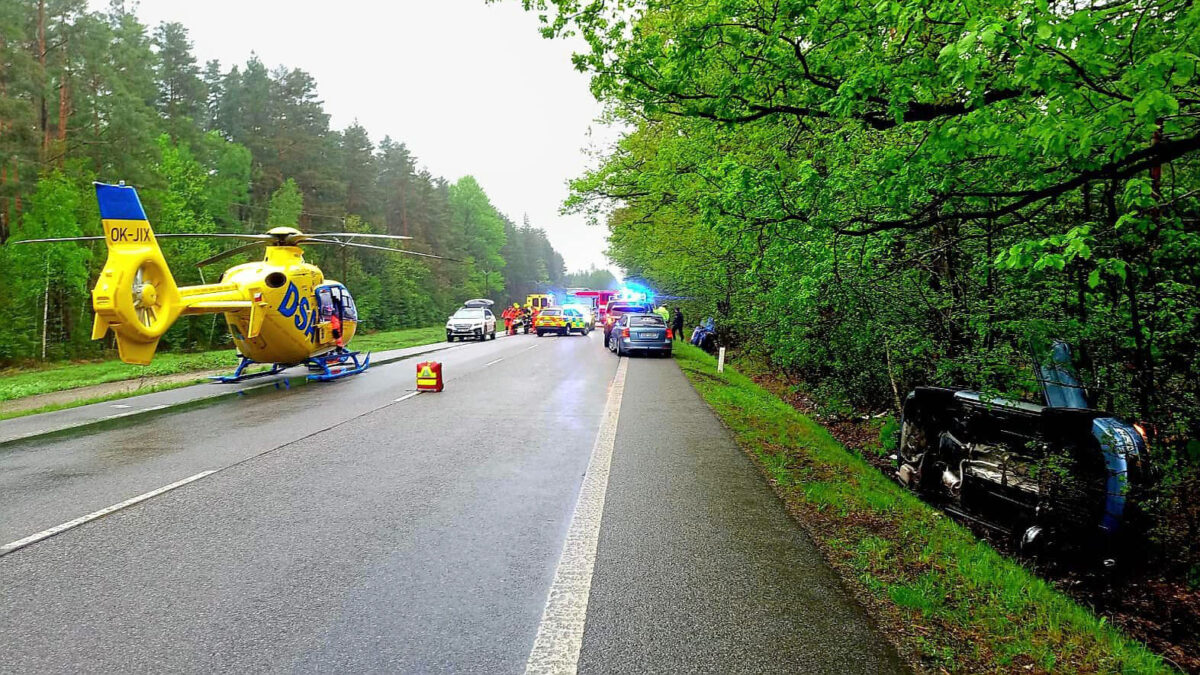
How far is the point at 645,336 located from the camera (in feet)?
77.7

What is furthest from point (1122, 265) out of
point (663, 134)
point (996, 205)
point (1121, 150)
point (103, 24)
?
point (103, 24)

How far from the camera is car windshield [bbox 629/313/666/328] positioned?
24.0 metres

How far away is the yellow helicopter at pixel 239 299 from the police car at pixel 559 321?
22.1m

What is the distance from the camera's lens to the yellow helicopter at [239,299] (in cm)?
1098

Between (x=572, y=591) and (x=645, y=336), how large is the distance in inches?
789

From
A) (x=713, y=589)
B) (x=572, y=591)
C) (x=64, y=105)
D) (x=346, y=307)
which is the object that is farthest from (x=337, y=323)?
(x=64, y=105)

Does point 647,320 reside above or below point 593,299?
below

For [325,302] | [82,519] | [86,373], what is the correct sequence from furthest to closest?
[86,373] < [325,302] < [82,519]

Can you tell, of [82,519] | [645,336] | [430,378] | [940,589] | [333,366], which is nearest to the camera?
[940,589]

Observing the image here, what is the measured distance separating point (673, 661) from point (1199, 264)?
5343mm

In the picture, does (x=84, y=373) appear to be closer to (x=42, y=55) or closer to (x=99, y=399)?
(x=99, y=399)

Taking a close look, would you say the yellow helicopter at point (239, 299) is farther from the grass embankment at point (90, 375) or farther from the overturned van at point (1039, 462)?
the overturned van at point (1039, 462)

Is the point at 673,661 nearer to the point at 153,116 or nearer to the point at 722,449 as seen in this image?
the point at 722,449

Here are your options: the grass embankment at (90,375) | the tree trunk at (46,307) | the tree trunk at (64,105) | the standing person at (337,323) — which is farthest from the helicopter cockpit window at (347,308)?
the tree trunk at (64,105)
